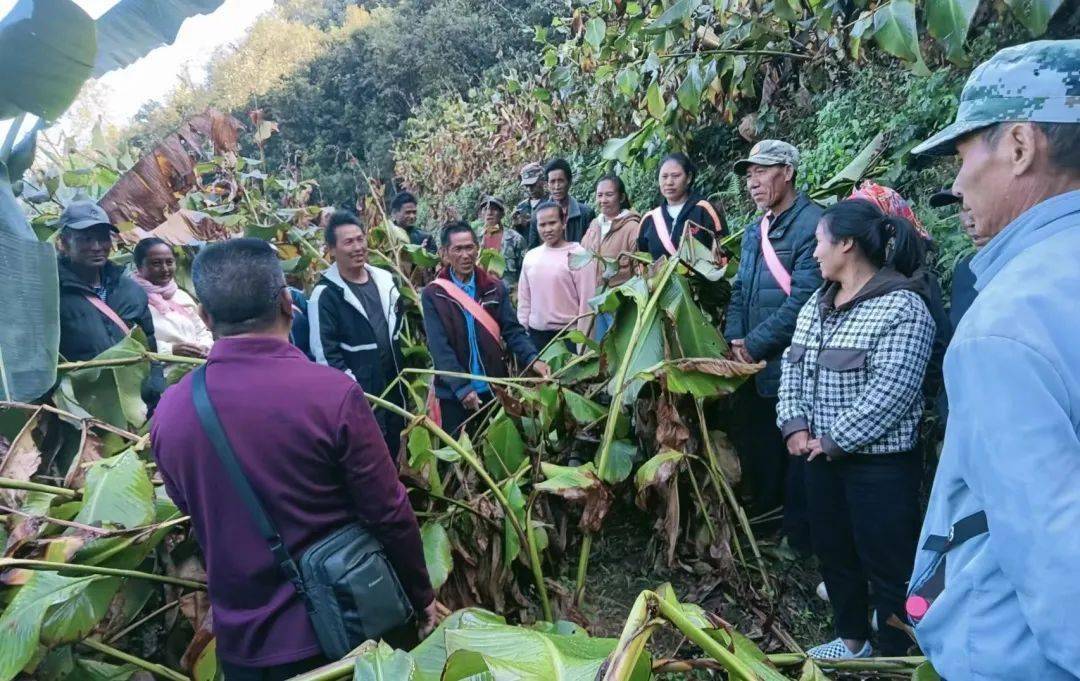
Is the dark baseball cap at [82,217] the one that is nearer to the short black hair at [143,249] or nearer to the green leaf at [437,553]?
the short black hair at [143,249]

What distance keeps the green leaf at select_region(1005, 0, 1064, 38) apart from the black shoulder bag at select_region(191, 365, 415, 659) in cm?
327

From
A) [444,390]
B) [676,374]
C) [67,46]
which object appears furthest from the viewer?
Result: [444,390]

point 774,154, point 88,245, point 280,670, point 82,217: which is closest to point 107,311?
point 88,245

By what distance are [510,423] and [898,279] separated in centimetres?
163

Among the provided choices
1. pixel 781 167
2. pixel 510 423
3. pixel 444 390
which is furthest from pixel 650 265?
pixel 444 390

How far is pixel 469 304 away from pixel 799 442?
1.91 meters

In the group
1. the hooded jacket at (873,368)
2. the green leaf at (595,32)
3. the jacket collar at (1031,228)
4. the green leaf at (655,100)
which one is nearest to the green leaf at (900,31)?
the hooded jacket at (873,368)

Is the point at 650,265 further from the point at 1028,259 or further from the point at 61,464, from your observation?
the point at 61,464

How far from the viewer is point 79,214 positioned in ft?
11.4

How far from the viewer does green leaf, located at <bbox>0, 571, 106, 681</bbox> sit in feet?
5.69

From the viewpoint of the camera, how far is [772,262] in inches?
125

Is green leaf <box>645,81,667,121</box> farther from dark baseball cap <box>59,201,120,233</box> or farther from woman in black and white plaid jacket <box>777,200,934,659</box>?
dark baseball cap <box>59,201,120,233</box>

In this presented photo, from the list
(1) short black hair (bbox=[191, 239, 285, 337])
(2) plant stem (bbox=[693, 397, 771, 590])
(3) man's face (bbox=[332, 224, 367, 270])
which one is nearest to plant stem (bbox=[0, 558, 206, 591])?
(1) short black hair (bbox=[191, 239, 285, 337])

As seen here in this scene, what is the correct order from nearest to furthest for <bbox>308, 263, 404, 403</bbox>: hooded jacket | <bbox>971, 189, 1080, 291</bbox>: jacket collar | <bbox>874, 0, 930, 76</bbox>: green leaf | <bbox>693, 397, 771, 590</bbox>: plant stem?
<bbox>971, 189, 1080, 291</bbox>: jacket collar, <bbox>693, 397, 771, 590</bbox>: plant stem, <bbox>874, 0, 930, 76</bbox>: green leaf, <bbox>308, 263, 404, 403</bbox>: hooded jacket
